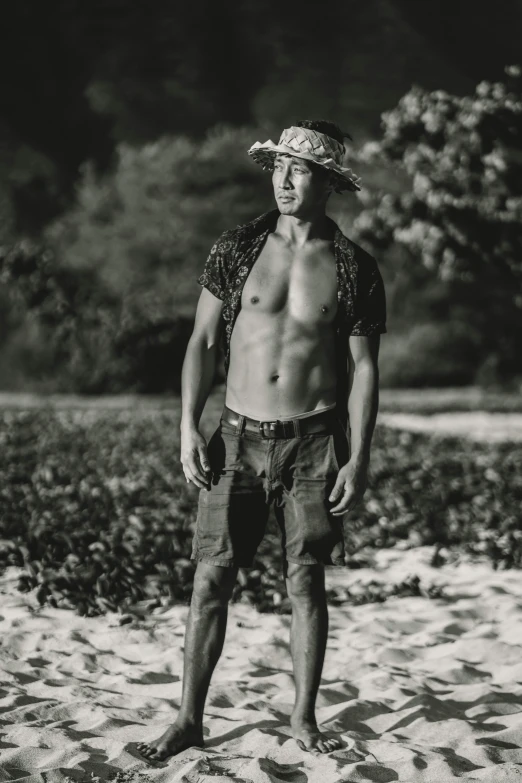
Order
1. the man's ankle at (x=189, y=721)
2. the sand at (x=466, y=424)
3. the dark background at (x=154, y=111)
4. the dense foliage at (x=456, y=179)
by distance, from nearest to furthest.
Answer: the man's ankle at (x=189, y=721) → the dense foliage at (x=456, y=179) → the sand at (x=466, y=424) → the dark background at (x=154, y=111)

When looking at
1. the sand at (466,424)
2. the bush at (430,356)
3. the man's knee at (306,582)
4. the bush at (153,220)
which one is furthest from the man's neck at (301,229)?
the bush at (430,356)

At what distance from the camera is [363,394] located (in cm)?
339

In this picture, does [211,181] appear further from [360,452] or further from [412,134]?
[360,452]

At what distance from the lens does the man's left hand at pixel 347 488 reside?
328cm

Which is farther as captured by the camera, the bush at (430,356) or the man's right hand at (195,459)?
the bush at (430,356)

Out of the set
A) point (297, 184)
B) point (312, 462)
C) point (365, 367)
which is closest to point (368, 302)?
point (365, 367)

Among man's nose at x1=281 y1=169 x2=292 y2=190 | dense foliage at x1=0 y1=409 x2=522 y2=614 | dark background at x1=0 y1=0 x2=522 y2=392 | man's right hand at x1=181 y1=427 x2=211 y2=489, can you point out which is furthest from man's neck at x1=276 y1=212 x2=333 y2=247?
dark background at x1=0 y1=0 x2=522 y2=392

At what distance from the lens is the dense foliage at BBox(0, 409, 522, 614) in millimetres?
5562

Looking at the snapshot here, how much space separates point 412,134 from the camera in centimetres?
1381

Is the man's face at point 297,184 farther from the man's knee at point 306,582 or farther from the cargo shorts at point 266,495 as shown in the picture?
the man's knee at point 306,582

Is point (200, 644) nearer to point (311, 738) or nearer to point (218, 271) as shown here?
point (311, 738)

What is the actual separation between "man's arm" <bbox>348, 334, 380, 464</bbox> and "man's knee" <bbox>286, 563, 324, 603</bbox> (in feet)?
1.39

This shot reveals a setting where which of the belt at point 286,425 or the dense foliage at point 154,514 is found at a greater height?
the belt at point 286,425

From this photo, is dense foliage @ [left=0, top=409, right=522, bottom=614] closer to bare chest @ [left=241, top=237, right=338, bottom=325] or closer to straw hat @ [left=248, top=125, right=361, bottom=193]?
bare chest @ [left=241, top=237, right=338, bottom=325]
